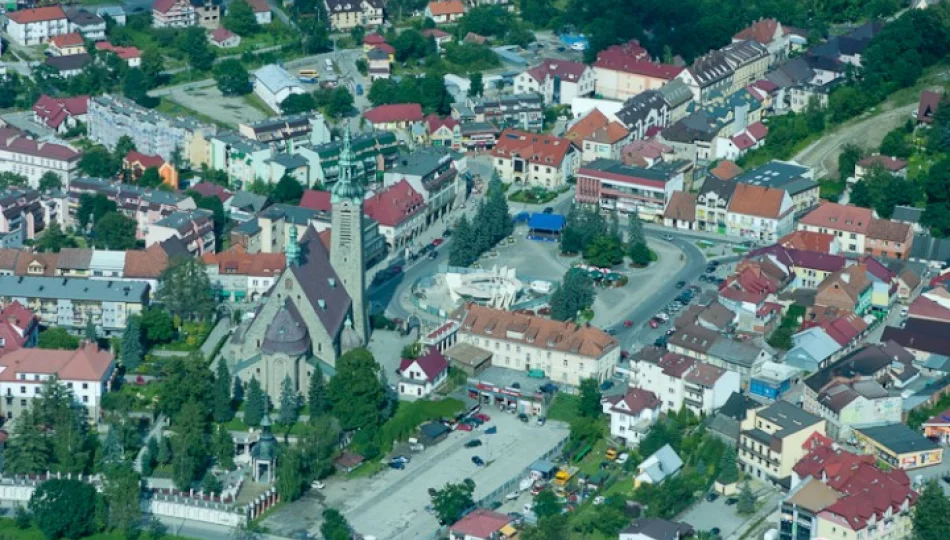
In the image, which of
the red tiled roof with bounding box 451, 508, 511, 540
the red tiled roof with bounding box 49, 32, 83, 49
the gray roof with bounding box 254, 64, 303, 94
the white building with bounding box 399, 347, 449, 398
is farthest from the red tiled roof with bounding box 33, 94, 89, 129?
the red tiled roof with bounding box 451, 508, 511, 540

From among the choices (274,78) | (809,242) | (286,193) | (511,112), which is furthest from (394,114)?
(809,242)

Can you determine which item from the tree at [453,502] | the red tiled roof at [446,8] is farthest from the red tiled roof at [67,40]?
the tree at [453,502]

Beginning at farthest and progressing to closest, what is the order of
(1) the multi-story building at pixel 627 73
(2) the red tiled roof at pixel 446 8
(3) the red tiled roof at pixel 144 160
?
(2) the red tiled roof at pixel 446 8, (1) the multi-story building at pixel 627 73, (3) the red tiled roof at pixel 144 160

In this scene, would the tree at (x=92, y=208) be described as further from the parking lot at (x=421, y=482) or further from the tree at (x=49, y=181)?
the parking lot at (x=421, y=482)

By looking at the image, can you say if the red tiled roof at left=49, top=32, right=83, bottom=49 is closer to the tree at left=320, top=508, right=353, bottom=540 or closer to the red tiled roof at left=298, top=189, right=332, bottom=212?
the red tiled roof at left=298, top=189, right=332, bottom=212

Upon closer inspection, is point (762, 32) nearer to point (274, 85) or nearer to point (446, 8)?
point (446, 8)

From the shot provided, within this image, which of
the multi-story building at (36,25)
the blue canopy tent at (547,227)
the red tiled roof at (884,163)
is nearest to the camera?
the blue canopy tent at (547,227)

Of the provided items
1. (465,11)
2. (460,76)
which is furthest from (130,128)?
(465,11)
